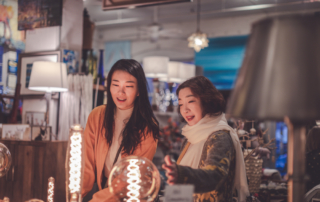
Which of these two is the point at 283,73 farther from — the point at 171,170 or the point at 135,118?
the point at 135,118

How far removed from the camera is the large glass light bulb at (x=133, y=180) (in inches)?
39.0

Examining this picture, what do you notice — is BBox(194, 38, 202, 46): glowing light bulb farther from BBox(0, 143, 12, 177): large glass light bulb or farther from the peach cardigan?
BBox(0, 143, 12, 177): large glass light bulb

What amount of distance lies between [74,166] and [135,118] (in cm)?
77

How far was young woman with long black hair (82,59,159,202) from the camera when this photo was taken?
179cm

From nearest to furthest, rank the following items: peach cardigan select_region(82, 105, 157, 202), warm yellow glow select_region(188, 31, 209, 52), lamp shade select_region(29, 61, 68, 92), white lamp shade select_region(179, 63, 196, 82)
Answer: peach cardigan select_region(82, 105, 157, 202)
lamp shade select_region(29, 61, 68, 92)
white lamp shade select_region(179, 63, 196, 82)
warm yellow glow select_region(188, 31, 209, 52)

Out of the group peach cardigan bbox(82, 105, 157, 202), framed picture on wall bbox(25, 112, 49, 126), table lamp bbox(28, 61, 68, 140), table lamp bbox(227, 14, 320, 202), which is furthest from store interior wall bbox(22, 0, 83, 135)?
table lamp bbox(227, 14, 320, 202)

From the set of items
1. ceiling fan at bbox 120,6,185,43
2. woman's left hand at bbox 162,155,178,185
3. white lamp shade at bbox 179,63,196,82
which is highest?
ceiling fan at bbox 120,6,185,43

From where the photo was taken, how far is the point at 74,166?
3.76 feet

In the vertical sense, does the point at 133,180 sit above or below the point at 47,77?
below

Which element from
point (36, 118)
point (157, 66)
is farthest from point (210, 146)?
point (157, 66)

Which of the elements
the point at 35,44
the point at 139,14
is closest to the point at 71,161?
the point at 35,44

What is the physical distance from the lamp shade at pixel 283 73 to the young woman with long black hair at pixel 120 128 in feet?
3.53

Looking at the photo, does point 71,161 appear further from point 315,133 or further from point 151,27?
point 151,27

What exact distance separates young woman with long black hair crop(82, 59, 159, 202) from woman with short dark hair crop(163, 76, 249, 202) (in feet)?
1.01
